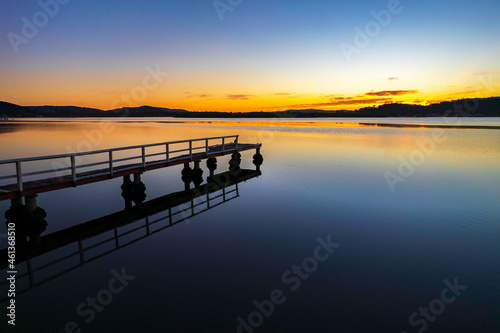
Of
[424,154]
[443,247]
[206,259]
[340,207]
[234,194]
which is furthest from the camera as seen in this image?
[424,154]

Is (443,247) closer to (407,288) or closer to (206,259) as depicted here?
(407,288)

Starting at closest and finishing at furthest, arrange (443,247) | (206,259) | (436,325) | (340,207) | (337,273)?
(436,325)
(337,273)
(206,259)
(443,247)
(340,207)

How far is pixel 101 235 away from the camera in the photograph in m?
11.3

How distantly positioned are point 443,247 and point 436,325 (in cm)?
439

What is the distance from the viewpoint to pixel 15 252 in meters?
9.84

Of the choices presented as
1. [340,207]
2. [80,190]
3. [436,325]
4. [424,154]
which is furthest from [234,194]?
[424,154]

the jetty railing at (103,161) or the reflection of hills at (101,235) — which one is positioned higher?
the jetty railing at (103,161)
